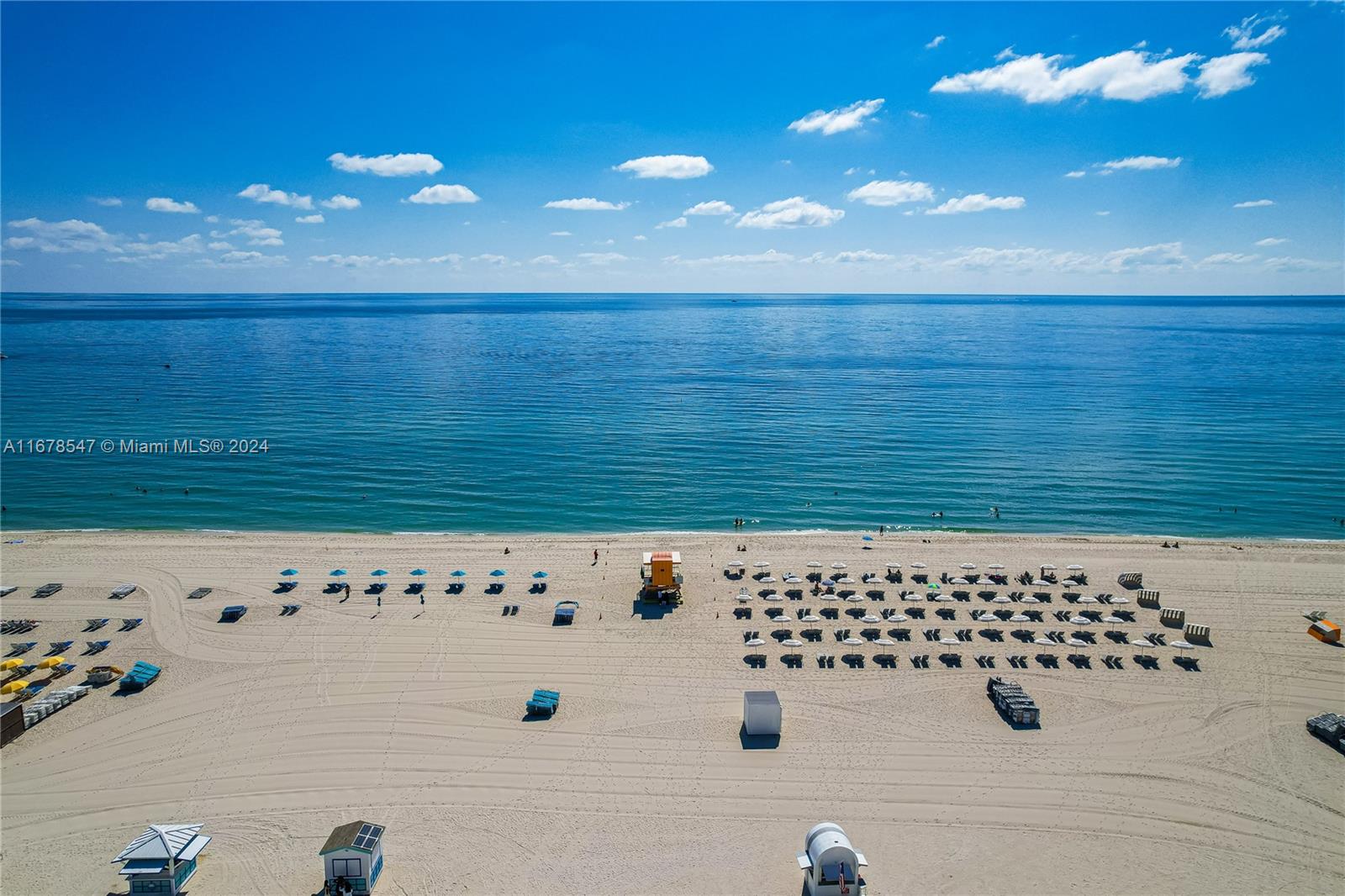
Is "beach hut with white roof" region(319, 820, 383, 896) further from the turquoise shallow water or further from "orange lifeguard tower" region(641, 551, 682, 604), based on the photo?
the turquoise shallow water

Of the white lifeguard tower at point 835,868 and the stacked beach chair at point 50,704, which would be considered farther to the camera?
the stacked beach chair at point 50,704

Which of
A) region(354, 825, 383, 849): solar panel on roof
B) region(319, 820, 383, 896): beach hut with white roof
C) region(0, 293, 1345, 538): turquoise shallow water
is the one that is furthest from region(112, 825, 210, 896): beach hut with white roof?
region(0, 293, 1345, 538): turquoise shallow water

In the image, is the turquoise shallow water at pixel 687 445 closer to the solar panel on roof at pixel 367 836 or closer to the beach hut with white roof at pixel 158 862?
the solar panel on roof at pixel 367 836

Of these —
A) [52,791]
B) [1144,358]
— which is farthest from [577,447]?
[1144,358]

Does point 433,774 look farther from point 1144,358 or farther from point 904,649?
point 1144,358

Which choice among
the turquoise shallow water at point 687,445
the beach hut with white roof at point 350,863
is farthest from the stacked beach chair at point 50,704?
the turquoise shallow water at point 687,445

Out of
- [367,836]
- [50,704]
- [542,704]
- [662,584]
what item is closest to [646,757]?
[542,704]

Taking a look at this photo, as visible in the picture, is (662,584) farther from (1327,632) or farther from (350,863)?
(1327,632)
